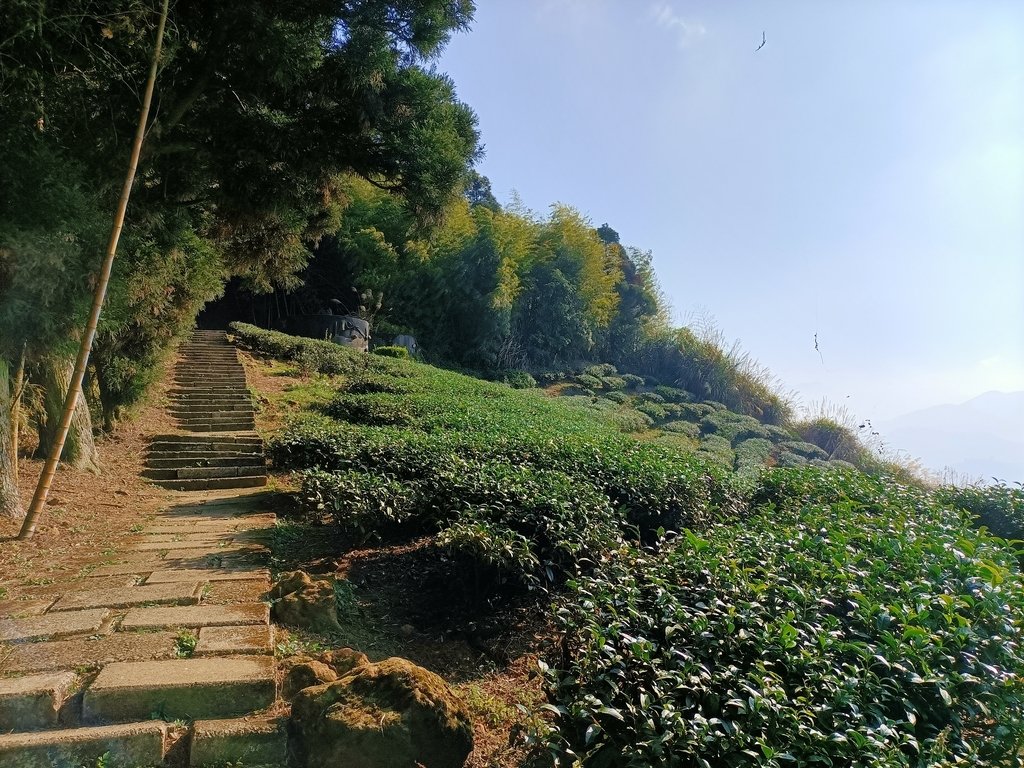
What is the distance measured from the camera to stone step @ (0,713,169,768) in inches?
70.6

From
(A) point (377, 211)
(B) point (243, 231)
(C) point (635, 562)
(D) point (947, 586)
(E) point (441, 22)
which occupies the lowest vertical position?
(C) point (635, 562)

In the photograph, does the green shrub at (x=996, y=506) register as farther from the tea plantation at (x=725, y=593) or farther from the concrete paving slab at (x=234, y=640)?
the concrete paving slab at (x=234, y=640)

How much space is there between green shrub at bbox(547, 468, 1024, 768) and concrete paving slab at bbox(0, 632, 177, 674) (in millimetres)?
1594

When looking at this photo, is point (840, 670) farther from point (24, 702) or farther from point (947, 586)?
point (24, 702)

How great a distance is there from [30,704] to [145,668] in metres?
0.33

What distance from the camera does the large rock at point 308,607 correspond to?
115 inches

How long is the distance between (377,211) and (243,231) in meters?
12.5

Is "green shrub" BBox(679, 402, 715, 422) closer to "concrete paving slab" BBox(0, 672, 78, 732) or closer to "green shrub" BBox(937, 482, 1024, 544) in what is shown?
"green shrub" BBox(937, 482, 1024, 544)

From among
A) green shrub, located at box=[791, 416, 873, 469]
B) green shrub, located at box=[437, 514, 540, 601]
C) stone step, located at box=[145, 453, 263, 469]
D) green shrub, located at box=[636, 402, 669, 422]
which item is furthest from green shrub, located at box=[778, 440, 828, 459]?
green shrub, located at box=[437, 514, 540, 601]

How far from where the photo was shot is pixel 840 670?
1771 mm

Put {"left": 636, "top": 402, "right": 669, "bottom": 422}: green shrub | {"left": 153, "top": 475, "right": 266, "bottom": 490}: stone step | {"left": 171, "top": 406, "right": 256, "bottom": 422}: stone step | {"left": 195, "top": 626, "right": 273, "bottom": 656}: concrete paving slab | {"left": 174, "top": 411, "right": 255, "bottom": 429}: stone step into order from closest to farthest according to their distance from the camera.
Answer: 1. {"left": 195, "top": 626, "right": 273, "bottom": 656}: concrete paving slab
2. {"left": 153, "top": 475, "right": 266, "bottom": 490}: stone step
3. {"left": 174, "top": 411, "right": 255, "bottom": 429}: stone step
4. {"left": 171, "top": 406, "right": 256, "bottom": 422}: stone step
5. {"left": 636, "top": 402, "right": 669, "bottom": 422}: green shrub

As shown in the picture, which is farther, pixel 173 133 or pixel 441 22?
pixel 173 133

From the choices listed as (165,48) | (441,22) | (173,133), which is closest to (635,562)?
(441,22)

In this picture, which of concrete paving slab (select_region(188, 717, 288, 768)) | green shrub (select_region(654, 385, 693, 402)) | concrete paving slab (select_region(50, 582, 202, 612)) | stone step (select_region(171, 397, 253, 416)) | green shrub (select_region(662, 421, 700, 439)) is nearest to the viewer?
concrete paving slab (select_region(188, 717, 288, 768))
